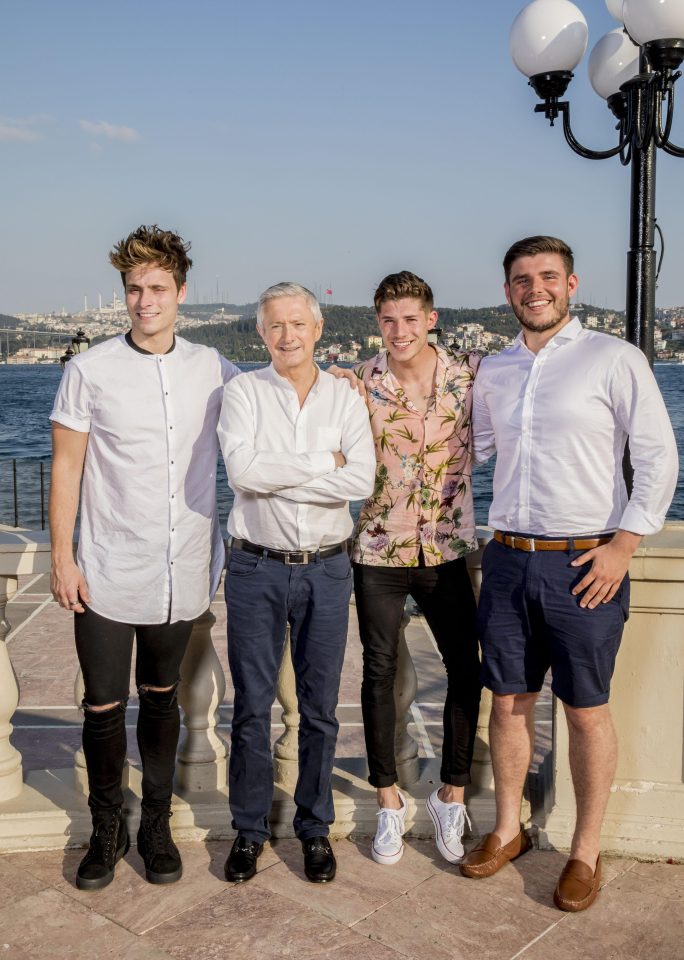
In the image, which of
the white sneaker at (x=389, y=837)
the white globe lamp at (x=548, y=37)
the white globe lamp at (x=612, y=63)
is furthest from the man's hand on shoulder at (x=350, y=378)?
the white globe lamp at (x=612, y=63)

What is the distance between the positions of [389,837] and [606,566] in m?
1.06

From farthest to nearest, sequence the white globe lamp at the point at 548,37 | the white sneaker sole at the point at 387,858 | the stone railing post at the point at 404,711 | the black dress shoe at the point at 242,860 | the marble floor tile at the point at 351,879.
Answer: the white globe lamp at the point at 548,37
the stone railing post at the point at 404,711
the white sneaker sole at the point at 387,858
the black dress shoe at the point at 242,860
the marble floor tile at the point at 351,879

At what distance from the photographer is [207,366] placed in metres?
2.63

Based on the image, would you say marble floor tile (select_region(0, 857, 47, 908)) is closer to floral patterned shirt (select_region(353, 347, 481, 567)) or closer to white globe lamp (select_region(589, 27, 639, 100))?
floral patterned shirt (select_region(353, 347, 481, 567))

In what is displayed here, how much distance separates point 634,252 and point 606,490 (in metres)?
1.34

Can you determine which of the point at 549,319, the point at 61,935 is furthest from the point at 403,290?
the point at 61,935

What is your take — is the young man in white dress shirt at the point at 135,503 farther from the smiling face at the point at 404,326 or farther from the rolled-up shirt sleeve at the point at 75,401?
Answer: the smiling face at the point at 404,326

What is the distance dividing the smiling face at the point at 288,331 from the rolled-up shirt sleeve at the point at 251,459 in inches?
5.5

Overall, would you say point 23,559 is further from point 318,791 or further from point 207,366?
point 318,791

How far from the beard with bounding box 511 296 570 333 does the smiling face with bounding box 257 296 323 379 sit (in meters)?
0.58

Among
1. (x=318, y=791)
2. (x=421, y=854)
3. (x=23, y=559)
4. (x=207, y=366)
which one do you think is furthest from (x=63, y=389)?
(x=421, y=854)

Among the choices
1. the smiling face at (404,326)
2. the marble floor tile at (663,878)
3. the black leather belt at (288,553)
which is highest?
the smiling face at (404,326)

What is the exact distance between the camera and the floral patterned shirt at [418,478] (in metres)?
2.68

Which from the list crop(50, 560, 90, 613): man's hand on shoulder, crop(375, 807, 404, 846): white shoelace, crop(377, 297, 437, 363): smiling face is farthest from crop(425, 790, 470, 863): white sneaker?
crop(377, 297, 437, 363): smiling face
